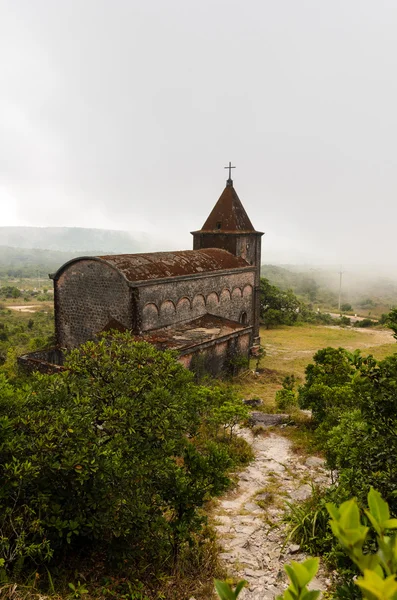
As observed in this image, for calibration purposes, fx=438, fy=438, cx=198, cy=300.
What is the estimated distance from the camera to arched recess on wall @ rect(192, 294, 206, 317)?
2078cm

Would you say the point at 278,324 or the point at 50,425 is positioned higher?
the point at 50,425

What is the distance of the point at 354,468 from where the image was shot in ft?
18.1

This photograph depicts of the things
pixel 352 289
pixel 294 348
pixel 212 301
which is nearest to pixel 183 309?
pixel 212 301

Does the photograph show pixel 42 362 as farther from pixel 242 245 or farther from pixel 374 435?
pixel 242 245

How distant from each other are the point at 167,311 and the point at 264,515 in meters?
11.6

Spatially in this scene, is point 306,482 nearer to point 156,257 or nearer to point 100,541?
point 100,541

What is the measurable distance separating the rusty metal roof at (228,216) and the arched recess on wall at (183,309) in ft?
21.8

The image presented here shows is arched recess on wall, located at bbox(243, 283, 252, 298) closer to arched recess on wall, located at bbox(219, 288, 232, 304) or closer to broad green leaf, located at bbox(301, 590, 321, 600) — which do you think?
arched recess on wall, located at bbox(219, 288, 232, 304)

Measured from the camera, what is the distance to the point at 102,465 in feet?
15.8

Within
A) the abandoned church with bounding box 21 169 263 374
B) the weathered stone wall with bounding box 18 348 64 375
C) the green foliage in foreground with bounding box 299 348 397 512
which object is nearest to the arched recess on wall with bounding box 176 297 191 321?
the abandoned church with bounding box 21 169 263 374

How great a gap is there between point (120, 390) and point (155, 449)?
0.95m

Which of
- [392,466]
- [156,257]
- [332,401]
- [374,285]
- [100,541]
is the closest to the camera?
[392,466]

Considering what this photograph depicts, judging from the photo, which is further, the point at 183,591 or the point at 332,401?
the point at 332,401

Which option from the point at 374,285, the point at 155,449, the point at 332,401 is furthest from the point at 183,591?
the point at 374,285
